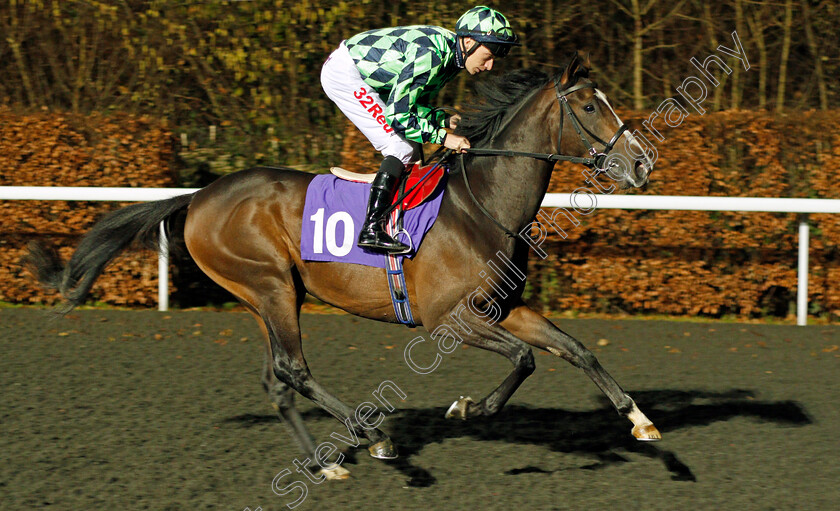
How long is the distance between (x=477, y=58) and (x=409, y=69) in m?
0.32

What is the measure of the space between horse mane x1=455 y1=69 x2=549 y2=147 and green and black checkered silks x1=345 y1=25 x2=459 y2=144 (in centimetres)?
17

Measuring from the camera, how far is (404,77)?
3855 mm

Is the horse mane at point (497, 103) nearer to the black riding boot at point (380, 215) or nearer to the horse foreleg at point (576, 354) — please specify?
the black riding boot at point (380, 215)

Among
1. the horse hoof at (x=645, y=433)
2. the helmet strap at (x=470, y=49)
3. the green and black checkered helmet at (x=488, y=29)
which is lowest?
the horse hoof at (x=645, y=433)

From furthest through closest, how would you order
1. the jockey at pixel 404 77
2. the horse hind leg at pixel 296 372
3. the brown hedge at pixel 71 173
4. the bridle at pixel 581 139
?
the brown hedge at pixel 71 173 < the horse hind leg at pixel 296 372 < the jockey at pixel 404 77 < the bridle at pixel 581 139

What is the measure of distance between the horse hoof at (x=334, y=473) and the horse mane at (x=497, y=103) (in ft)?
5.05

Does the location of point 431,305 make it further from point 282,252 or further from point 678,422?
point 678,422

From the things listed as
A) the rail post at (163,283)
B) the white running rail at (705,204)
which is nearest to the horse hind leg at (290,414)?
the white running rail at (705,204)

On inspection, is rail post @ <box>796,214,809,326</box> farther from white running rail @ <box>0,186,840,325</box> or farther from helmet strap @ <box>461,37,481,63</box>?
helmet strap @ <box>461,37,481,63</box>

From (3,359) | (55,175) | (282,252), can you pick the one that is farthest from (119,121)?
(282,252)

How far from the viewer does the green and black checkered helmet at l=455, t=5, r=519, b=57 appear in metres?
3.90

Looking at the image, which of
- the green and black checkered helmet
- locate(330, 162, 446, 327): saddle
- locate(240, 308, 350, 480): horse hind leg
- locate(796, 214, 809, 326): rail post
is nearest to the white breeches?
locate(330, 162, 446, 327): saddle

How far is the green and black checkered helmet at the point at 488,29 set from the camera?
12.8 feet

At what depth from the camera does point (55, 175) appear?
752 cm
